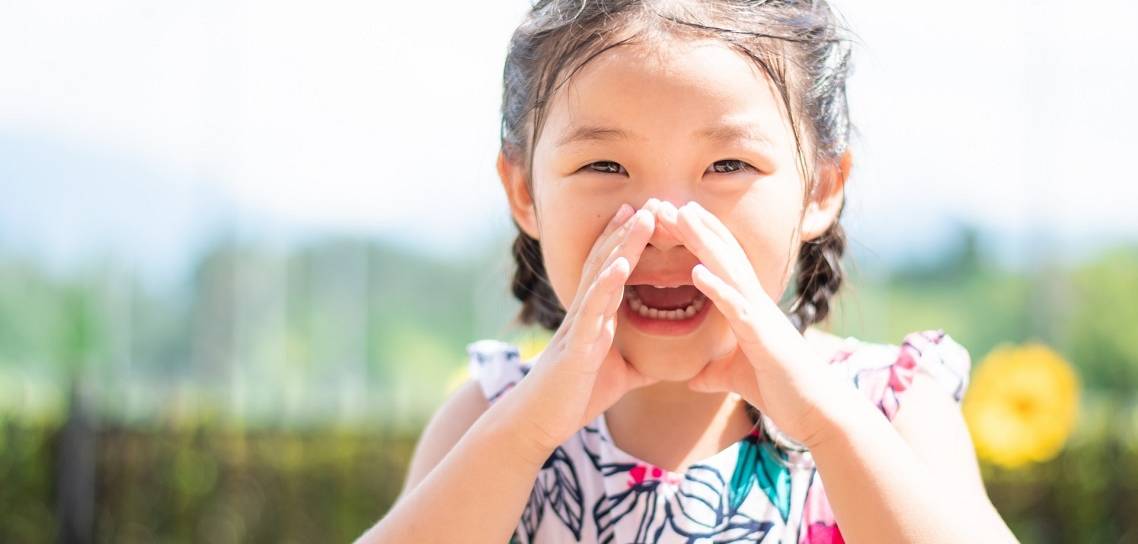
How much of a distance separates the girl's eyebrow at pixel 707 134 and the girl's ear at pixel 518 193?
0.94ft

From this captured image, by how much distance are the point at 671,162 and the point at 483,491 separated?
1.84ft

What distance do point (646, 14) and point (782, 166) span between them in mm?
312

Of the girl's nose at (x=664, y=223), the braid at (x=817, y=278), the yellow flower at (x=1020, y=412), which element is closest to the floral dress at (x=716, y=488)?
the braid at (x=817, y=278)

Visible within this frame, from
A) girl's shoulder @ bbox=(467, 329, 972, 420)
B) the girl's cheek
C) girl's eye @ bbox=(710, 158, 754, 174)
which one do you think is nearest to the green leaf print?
girl's shoulder @ bbox=(467, 329, 972, 420)

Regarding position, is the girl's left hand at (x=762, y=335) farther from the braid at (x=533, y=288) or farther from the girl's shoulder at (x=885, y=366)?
the braid at (x=533, y=288)

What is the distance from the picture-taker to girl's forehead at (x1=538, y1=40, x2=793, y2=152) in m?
1.76

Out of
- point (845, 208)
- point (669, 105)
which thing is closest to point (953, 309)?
point (845, 208)

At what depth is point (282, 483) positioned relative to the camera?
5.90 meters

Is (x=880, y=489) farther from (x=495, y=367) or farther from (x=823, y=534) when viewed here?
(x=495, y=367)

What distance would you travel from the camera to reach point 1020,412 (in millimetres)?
4867

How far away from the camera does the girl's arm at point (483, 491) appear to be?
1.80 m

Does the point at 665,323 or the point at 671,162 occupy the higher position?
the point at 671,162

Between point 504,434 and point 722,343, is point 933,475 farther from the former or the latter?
point 504,434

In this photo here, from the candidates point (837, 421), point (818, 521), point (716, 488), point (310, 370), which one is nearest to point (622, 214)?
point (837, 421)
